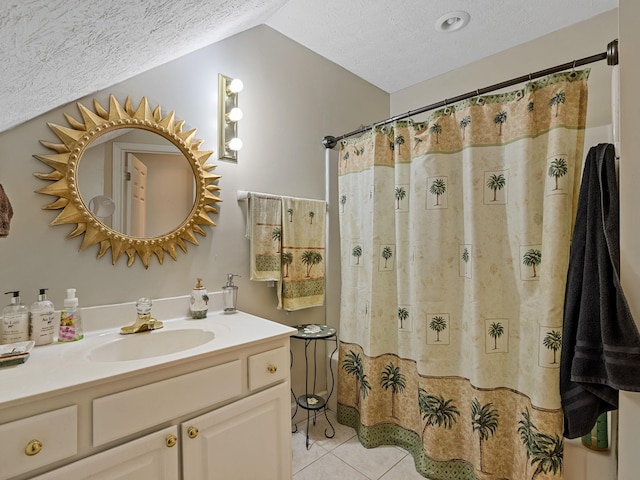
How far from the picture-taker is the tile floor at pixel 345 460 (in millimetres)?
1559

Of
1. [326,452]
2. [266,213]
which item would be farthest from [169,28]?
[326,452]

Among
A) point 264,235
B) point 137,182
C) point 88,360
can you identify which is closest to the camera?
point 88,360

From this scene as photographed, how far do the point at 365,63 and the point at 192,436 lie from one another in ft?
7.72

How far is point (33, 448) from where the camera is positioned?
76 cm

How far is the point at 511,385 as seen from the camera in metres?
1.41

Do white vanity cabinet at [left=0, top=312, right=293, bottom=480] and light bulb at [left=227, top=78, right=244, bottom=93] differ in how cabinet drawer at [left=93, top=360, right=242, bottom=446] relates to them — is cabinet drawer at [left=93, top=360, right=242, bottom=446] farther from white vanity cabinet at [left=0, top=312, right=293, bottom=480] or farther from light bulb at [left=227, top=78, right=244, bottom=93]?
light bulb at [left=227, top=78, right=244, bottom=93]

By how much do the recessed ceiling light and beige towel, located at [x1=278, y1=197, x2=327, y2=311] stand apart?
1232 millimetres

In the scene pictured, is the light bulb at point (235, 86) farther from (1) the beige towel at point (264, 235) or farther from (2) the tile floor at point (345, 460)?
(2) the tile floor at point (345, 460)

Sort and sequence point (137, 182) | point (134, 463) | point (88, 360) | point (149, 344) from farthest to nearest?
point (137, 182) → point (149, 344) → point (88, 360) → point (134, 463)

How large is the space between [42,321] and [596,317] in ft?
6.60

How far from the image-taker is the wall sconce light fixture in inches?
64.3

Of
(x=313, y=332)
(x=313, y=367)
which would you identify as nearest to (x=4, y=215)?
(x=313, y=332)

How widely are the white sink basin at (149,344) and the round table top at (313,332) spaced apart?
53 centimetres

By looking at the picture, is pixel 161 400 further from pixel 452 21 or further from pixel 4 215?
pixel 452 21
